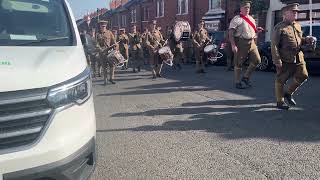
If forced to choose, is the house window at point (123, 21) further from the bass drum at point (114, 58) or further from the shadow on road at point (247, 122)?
the shadow on road at point (247, 122)

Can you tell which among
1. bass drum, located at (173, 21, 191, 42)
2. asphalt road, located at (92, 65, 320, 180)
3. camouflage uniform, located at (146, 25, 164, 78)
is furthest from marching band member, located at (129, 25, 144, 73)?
asphalt road, located at (92, 65, 320, 180)

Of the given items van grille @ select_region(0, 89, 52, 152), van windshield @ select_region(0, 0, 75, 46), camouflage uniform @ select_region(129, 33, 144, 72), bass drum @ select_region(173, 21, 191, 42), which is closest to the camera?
van grille @ select_region(0, 89, 52, 152)

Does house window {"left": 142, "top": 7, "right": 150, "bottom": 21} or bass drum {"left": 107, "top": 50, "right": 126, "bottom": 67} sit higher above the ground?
house window {"left": 142, "top": 7, "right": 150, "bottom": 21}

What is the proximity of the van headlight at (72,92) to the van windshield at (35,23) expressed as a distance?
644 mm

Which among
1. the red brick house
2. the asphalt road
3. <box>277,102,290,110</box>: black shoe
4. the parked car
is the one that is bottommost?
the asphalt road

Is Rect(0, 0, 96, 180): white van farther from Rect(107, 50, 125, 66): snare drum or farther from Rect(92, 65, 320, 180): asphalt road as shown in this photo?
Rect(107, 50, 125, 66): snare drum

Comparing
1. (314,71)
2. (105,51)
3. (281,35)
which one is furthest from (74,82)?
(314,71)

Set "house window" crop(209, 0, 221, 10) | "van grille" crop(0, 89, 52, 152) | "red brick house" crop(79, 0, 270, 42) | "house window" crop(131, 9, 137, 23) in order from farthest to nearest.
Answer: "house window" crop(131, 9, 137, 23) → "house window" crop(209, 0, 221, 10) → "red brick house" crop(79, 0, 270, 42) → "van grille" crop(0, 89, 52, 152)

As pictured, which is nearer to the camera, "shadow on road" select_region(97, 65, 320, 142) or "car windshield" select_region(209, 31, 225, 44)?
"shadow on road" select_region(97, 65, 320, 142)

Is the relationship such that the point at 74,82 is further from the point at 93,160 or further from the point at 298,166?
the point at 298,166

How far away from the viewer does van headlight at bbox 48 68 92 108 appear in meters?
3.23

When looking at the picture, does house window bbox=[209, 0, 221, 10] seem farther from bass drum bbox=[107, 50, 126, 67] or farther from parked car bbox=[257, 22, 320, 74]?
bass drum bbox=[107, 50, 126, 67]

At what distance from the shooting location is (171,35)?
17109mm

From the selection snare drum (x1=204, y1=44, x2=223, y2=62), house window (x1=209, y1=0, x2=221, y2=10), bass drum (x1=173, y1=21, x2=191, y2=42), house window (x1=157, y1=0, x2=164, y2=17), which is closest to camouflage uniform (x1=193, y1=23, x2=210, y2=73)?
snare drum (x1=204, y1=44, x2=223, y2=62)
